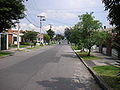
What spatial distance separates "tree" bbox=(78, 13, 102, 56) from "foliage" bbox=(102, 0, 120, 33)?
17.0 m

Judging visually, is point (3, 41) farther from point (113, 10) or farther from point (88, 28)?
point (113, 10)

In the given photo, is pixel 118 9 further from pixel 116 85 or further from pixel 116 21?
pixel 116 85

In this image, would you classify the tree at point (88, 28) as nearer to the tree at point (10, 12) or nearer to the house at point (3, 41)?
the tree at point (10, 12)

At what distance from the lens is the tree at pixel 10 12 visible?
2128cm

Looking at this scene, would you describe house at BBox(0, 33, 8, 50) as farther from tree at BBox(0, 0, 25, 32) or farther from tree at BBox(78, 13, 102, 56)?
tree at BBox(78, 13, 102, 56)

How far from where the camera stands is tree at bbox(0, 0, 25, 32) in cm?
2128

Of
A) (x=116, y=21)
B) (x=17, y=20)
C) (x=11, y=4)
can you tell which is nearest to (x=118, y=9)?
(x=116, y=21)

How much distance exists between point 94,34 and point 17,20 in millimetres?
10050

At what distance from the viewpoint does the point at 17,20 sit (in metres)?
24.8

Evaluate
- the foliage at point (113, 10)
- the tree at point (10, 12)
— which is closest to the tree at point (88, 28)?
the tree at point (10, 12)

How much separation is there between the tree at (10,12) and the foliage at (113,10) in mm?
15398

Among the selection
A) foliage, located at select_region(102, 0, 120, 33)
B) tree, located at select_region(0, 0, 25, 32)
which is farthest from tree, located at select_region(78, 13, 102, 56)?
foliage, located at select_region(102, 0, 120, 33)

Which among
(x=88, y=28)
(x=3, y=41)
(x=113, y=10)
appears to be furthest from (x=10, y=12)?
(x=113, y=10)

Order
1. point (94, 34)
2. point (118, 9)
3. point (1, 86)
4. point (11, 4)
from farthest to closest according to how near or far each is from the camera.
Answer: point (94, 34) < point (11, 4) < point (1, 86) < point (118, 9)
